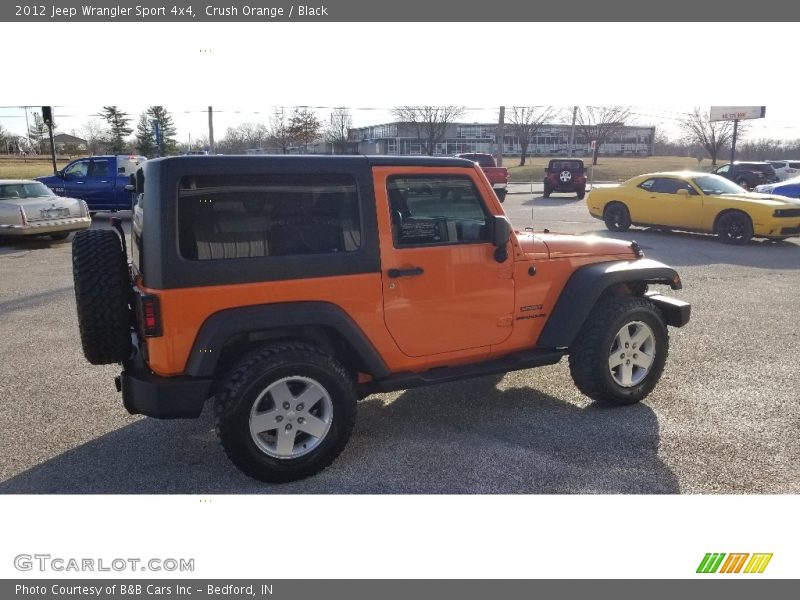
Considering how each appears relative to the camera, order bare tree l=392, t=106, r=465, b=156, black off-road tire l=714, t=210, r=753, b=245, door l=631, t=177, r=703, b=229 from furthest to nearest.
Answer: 1. door l=631, t=177, r=703, b=229
2. black off-road tire l=714, t=210, r=753, b=245
3. bare tree l=392, t=106, r=465, b=156

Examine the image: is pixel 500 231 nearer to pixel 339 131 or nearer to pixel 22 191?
pixel 339 131

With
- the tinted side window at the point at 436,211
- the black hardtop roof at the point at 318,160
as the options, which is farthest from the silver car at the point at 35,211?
the tinted side window at the point at 436,211

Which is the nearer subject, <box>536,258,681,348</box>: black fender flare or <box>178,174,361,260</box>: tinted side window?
<box>178,174,361,260</box>: tinted side window

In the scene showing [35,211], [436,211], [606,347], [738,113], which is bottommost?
[606,347]

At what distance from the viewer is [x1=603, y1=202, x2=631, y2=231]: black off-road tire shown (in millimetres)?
14609

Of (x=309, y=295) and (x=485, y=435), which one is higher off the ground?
(x=309, y=295)

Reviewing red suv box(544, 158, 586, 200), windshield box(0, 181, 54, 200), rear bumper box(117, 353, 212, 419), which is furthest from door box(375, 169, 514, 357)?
red suv box(544, 158, 586, 200)

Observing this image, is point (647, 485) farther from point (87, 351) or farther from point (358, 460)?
point (87, 351)

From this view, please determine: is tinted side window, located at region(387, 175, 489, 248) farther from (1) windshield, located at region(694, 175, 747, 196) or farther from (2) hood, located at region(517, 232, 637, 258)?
(1) windshield, located at region(694, 175, 747, 196)

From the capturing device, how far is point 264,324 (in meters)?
3.31

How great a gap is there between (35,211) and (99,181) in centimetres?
440

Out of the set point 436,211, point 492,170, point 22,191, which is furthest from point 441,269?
point 492,170

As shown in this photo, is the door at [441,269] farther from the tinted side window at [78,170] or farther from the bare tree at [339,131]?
the tinted side window at [78,170]

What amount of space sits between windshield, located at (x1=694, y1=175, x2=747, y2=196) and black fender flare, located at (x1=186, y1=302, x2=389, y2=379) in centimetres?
1209
